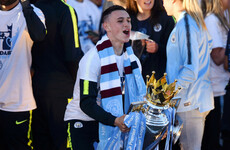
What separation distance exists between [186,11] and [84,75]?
1.25m

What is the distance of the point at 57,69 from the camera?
413 centimetres

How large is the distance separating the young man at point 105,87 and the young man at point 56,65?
63cm

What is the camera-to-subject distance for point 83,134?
3309mm

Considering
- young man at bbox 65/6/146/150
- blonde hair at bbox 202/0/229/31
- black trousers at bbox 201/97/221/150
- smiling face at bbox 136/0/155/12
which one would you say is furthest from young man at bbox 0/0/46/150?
black trousers at bbox 201/97/221/150

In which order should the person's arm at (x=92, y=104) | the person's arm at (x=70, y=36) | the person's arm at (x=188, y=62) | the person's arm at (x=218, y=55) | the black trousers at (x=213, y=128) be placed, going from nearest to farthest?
the person's arm at (x=92, y=104) → the person's arm at (x=188, y=62) → the person's arm at (x=70, y=36) → the person's arm at (x=218, y=55) → the black trousers at (x=213, y=128)

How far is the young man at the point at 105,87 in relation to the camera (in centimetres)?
318

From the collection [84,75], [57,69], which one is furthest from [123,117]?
[57,69]

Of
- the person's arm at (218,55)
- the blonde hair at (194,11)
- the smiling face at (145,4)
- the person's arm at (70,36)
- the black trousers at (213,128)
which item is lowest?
the black trousers at (213,128)

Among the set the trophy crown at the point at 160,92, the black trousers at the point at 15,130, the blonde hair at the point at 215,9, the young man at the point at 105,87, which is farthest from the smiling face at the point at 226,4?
the black trousers at the point at 15,130

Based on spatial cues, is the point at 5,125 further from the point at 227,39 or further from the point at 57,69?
the point at 227,39

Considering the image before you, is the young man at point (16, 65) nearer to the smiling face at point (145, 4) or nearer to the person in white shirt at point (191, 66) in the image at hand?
the smiling face at point (145, 4)

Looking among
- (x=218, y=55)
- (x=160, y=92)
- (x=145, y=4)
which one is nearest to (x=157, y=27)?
(x=145, y=4)

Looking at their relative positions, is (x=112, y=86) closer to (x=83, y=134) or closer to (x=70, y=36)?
(x=83, y=134)

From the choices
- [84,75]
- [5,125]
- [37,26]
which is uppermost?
[37,26]
